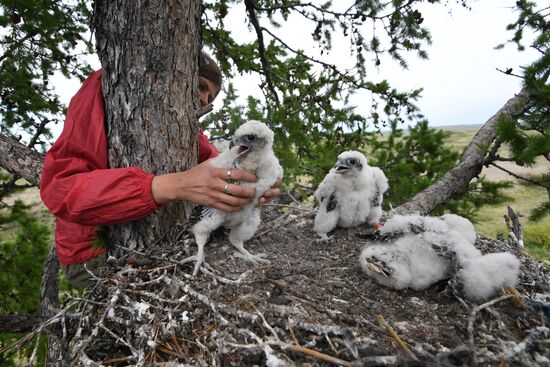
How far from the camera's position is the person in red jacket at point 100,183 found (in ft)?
6.31

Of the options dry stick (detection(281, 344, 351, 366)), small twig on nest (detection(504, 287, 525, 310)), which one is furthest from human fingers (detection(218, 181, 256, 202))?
small twig on nest (detection(504, 287, 525, 310))

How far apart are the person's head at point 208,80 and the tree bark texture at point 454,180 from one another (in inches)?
91.3

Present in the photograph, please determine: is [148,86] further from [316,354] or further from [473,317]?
[473,317]

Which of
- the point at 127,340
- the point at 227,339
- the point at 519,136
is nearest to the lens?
the point at 227,339

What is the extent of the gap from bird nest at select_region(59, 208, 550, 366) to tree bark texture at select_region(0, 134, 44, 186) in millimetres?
1031

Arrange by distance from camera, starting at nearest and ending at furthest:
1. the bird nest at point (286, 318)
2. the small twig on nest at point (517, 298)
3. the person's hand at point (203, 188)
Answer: the bird nest at point (286, 318) < the small twig on nest at point (517, 298) < the person's hand at point (203, 188)

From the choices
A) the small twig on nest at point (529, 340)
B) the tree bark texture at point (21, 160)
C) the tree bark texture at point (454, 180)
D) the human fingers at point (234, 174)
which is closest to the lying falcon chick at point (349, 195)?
the tree bark texture at point (454, 180)

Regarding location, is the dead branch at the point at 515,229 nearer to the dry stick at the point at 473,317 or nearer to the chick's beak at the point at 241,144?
the dry stick at the point at 473,317

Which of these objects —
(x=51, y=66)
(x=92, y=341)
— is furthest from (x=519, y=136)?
(x=51, y=66)

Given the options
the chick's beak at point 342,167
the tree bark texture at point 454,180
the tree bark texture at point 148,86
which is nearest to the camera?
the tree bark texture at point 148,86

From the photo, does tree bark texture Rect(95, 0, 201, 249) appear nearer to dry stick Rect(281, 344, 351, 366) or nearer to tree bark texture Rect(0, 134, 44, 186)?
tree bark texture Rect(0, 134, 44, 186)

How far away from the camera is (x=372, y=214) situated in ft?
10.5

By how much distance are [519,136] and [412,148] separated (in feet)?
8.38

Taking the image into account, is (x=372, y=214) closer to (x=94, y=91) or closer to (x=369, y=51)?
(x=369, y=51)
